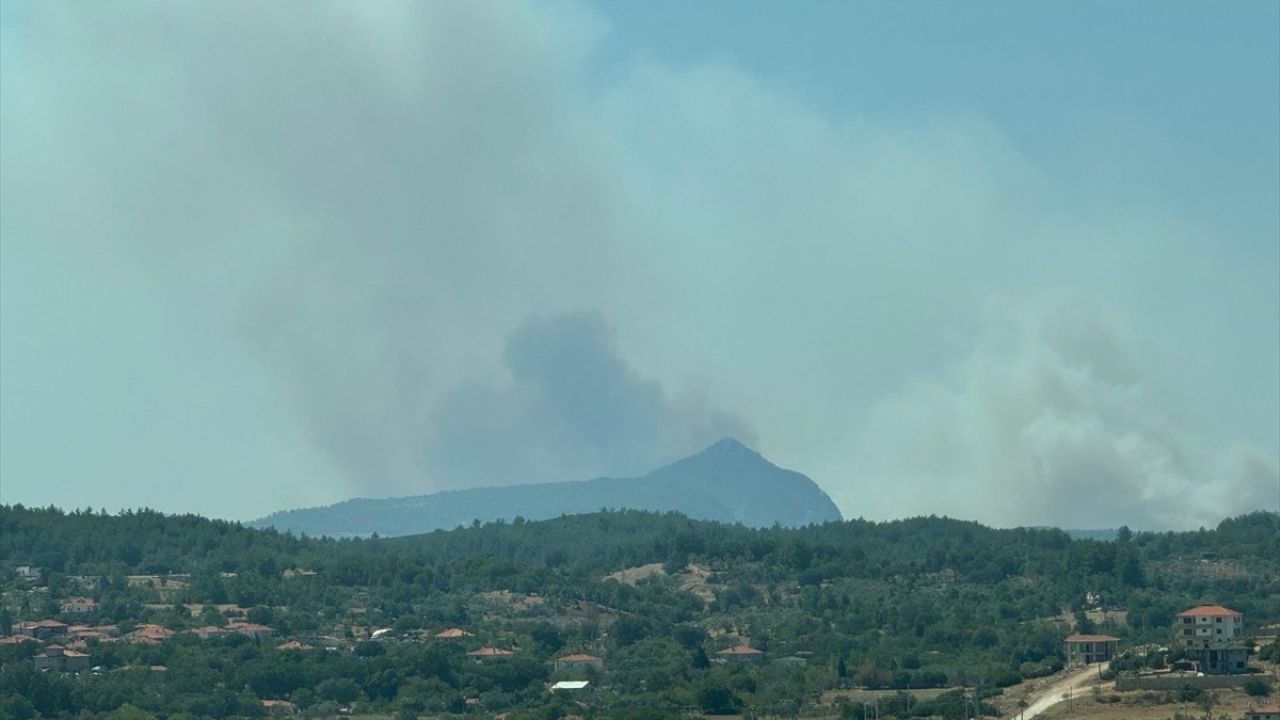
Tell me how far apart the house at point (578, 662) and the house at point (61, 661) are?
103ft

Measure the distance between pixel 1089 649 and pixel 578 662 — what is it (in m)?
36.1

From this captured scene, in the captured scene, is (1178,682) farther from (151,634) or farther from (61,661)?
(151,634)

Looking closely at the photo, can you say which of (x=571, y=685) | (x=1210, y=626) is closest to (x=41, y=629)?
(x=571, y=685)

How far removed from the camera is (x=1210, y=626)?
15162 cm

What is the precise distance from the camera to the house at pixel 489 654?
174 metres

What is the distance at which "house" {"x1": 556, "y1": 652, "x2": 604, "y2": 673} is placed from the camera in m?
174

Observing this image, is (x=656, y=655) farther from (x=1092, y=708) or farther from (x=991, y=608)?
(x=1092, y=708)

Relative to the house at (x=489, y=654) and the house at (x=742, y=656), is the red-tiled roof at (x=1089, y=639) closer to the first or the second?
the house at (x=742, y=656)

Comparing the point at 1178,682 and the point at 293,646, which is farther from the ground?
the point at 293,646

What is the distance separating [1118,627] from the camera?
177 metres

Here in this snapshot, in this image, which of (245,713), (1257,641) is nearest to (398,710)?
(245,713)

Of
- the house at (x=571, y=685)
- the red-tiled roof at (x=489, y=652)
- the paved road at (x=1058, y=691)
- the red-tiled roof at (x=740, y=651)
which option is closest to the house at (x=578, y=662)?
the red-tiled roof at (x=489, y=652)

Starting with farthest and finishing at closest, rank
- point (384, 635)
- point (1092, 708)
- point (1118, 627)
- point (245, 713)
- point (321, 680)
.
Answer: point (384, 635) → point (1118, 627) → point (321, 680) → point (245, 713) → point (1092, 708)

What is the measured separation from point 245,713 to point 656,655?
35.2 metres
